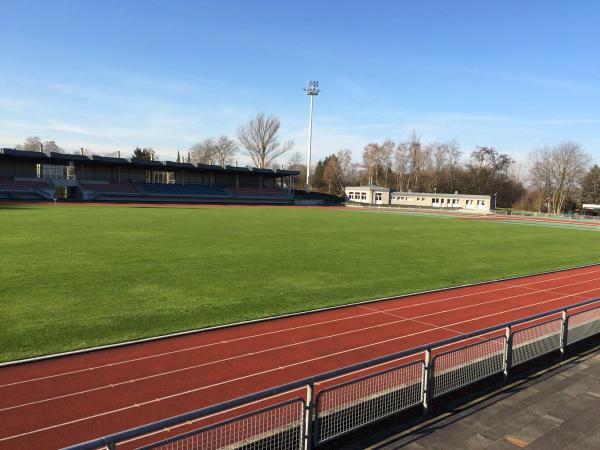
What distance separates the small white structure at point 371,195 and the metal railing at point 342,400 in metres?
80.2

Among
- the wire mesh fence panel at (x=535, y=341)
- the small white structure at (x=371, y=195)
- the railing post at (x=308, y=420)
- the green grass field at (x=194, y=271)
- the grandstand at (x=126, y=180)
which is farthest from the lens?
the small white structure at (x=371, y=195)

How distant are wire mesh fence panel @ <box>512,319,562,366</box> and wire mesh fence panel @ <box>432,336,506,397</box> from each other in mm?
429

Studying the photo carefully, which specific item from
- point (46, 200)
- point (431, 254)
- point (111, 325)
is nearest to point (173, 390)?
point (111, 325)

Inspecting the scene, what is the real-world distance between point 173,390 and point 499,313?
8798 mm

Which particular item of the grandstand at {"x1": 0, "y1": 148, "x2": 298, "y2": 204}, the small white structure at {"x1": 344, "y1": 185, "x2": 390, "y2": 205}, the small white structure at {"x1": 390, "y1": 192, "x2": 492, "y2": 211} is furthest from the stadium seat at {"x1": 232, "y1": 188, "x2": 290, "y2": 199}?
the small white structure at {"x1": 390, "y1": 192, "x2": 492, "y2": 211}

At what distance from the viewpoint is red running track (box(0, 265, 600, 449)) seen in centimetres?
596

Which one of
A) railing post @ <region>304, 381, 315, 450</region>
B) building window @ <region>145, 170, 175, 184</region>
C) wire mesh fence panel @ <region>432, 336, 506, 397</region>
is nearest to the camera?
railing post @ <region>304, 381, 315, 450</region>

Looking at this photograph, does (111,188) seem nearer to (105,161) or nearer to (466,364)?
(105,161)

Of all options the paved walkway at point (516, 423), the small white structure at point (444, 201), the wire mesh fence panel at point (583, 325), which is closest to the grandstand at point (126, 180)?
the small white structure at point (444, 201)

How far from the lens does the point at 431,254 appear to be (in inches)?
882

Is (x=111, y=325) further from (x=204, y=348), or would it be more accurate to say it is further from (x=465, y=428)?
(x=465, y=428)

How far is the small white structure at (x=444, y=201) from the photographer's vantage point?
7812 centimetres

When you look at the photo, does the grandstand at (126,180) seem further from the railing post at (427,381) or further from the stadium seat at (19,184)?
the railing post at (427,381)

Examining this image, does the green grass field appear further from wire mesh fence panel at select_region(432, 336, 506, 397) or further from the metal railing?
wire mesh fence panel at select_region(432, 336, 506, 397)
